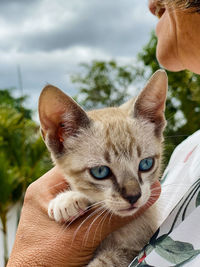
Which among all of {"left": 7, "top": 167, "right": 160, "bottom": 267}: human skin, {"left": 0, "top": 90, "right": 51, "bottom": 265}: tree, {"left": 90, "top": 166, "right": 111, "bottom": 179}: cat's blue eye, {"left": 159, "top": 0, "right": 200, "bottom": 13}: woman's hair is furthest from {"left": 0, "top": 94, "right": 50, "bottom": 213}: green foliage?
{"left": 159, "top": 0, "right": 200, "bottom": 13}: woman's hair

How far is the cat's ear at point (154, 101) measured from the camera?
1662 mm

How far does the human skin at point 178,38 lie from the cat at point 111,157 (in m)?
0.33

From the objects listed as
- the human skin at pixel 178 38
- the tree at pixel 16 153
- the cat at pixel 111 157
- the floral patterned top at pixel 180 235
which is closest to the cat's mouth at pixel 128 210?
the cat at pixel 111 157

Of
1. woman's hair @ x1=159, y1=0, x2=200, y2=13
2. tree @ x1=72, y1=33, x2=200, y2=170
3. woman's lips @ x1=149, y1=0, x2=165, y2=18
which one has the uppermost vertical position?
woman's hair @ x1=159, y1=0, x2=200, y2=13

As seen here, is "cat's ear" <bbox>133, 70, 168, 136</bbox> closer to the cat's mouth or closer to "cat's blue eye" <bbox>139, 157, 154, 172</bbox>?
"cat's blue eye" <bbox>139, 157, 154, 172</bbox>

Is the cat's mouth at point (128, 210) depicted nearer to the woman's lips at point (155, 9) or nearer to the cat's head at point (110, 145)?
the cat's head at point (110, 145)

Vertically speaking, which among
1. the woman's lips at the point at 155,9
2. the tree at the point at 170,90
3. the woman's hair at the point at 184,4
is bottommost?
the tree at the point at 170,90

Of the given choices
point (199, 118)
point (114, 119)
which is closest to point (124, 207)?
point (114, 119)

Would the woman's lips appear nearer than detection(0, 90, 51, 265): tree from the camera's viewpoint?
Yes

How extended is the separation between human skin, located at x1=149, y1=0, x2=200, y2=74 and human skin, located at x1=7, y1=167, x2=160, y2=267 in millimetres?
785

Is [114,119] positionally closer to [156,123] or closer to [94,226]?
[156,123]

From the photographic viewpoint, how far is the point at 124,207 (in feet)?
5.01

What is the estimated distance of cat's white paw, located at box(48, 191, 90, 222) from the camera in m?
1.67

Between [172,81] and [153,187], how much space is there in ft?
24.5
